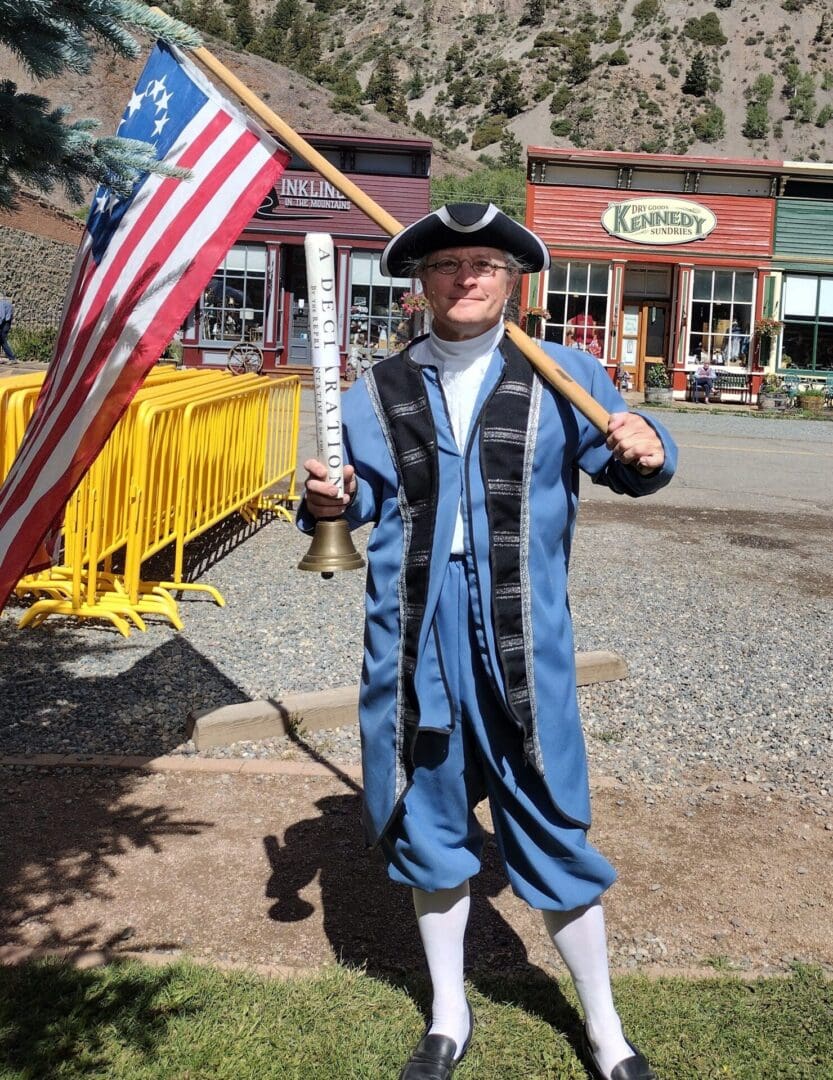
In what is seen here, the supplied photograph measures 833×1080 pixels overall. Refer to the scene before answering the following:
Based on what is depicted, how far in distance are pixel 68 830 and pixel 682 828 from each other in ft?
6.91

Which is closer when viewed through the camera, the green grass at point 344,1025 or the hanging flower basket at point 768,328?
the green grass at point 344,1025

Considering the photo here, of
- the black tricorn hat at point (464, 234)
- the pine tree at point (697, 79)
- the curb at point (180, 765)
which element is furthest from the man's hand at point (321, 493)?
the pine tree at point (697, 79)

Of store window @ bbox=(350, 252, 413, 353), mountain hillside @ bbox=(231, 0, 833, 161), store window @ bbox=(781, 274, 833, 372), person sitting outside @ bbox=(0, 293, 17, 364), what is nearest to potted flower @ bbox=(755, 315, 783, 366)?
store window @ bbox=(781, 274, 833, 372)

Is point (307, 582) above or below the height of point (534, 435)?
below

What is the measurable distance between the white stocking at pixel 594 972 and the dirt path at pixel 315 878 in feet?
1.73

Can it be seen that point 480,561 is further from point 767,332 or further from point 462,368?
point 767,332

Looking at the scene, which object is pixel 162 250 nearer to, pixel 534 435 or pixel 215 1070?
pixel 534 435

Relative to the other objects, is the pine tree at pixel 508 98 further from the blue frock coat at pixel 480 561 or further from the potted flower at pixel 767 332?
the blue frock coat at pixel 480 561

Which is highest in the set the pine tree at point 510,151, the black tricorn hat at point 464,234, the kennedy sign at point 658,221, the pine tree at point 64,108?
the pine tree at point 510,151

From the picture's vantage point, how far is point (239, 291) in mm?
29125

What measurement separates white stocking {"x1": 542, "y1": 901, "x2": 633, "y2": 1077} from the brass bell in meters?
0.96

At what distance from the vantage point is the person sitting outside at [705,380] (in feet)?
90.1

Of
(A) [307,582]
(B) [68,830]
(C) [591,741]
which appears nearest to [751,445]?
(A) [307,582]

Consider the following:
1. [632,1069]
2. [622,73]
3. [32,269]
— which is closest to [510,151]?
[622,73]
